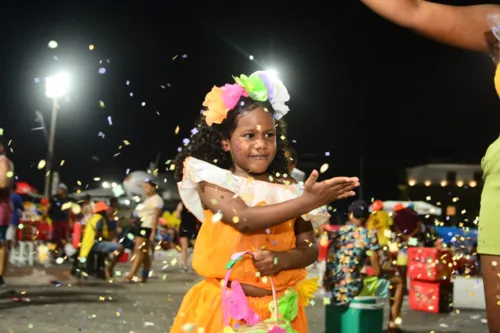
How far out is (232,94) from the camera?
3330 millimetres

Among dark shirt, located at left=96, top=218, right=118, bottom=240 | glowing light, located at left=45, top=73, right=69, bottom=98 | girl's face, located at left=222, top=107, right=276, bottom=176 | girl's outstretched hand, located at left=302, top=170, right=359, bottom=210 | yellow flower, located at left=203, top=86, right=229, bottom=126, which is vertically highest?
glowing light, located at left=45, top=73, right=69, bottom=98

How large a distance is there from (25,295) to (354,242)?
4957mm

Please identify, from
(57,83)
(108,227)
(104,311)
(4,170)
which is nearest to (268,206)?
(104,311)

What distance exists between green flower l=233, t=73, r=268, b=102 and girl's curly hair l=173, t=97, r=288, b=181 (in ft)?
0.08

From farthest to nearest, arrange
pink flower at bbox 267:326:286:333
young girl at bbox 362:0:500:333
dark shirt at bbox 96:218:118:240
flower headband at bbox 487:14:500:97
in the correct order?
dark shirt at bbox 96:218:118:240 → pink flower at bbox 267:326:286:333 → flower headband at bbox 487:14:500:97 → young girl at bbox 362:0:500:333

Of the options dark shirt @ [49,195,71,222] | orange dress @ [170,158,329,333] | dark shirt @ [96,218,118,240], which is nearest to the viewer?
orange dress @ [170,158,329,333]

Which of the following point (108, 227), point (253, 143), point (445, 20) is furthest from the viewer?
point (108, 227)

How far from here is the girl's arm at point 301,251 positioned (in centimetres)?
307

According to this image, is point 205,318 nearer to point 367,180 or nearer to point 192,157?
point 192,157

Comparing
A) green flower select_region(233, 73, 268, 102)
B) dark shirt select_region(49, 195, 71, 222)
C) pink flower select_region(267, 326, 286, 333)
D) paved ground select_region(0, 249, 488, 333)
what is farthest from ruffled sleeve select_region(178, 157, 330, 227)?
dark shirt select_region(49, 195, 71, 222)

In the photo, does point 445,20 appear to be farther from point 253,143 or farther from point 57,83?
point 57,83

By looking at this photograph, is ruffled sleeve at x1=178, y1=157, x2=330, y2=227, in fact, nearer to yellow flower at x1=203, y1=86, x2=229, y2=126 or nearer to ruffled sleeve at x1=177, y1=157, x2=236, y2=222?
ruffled sleeve at x1=177, y1=157, x2=236, y2=222

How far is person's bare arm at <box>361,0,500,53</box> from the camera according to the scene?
237 centimetres

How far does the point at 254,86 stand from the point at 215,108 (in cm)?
23
